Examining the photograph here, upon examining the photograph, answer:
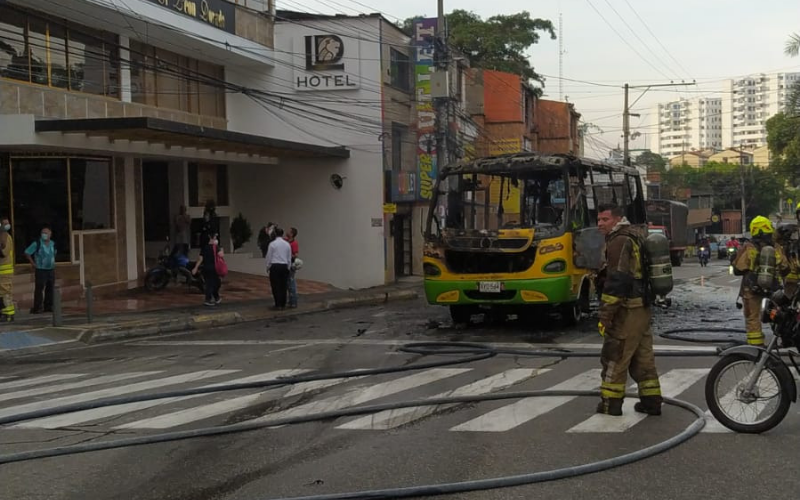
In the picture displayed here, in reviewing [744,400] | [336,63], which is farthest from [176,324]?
[336,63]

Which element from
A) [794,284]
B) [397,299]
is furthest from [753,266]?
[397,299]

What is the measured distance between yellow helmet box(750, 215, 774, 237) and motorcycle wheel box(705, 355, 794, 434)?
3.87 metres

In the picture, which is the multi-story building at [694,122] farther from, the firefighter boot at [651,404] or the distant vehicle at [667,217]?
the firefighter boot at [651,404]

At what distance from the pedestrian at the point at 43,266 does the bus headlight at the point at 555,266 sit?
30.9 feet

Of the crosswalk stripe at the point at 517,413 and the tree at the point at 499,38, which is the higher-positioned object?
the tree at the point at 499,38

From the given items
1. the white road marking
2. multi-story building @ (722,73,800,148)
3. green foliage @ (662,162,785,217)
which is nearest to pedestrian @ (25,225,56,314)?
the white road marking

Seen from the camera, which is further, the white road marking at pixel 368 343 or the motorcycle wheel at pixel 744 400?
the white road marking at pixel 368 343

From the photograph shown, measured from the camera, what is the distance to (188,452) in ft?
19.5

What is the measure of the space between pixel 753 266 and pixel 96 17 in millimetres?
15357

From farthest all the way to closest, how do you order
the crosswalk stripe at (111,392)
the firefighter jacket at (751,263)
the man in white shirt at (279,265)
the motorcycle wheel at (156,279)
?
the motorcycle wheel at (156,279) < the man in white shirt at (279,265) < the firefighter jacket at (751,263) < the crosswalk stripe at (111,392)

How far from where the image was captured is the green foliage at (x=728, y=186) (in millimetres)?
85625

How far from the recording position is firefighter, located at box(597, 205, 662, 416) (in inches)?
262

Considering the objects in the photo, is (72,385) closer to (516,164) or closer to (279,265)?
(516,164)

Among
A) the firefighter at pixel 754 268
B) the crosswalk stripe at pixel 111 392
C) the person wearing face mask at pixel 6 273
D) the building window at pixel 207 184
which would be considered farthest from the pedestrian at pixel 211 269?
the firefighter at pixel 754 268
